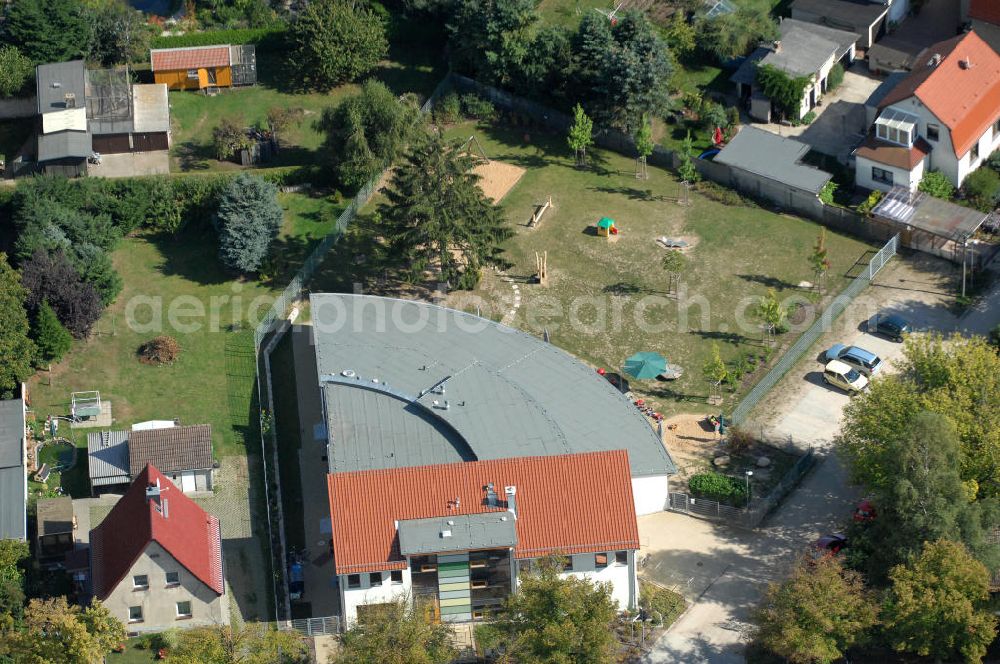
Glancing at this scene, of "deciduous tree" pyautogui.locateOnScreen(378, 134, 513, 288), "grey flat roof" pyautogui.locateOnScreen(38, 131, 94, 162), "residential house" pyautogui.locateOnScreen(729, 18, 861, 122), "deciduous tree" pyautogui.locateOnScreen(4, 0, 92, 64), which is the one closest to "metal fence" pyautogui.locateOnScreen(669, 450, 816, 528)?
"deciduous tree" pyautogui.locateOnScreen(378, 134, 513, 288)

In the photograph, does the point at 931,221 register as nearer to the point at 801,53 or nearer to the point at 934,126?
the point at 934,126

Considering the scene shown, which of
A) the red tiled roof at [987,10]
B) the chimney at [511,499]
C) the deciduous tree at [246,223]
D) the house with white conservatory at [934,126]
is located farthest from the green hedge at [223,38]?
the chimney at [511,499]

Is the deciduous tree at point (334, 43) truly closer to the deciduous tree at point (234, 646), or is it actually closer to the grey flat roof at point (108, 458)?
the grey flat roof at point (108, 458)

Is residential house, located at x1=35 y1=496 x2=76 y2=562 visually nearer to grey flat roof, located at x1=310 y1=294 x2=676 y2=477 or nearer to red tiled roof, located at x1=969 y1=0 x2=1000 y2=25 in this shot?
grey flat roof, located at x1=310 y1=294 x2=676 y2=477

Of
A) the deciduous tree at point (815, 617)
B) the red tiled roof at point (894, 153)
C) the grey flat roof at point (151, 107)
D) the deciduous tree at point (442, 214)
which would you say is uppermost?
the grey flat roof at point (151, 107)

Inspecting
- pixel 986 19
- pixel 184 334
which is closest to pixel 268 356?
pixel 184 334

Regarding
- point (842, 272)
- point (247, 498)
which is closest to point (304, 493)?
point (247, 498)
